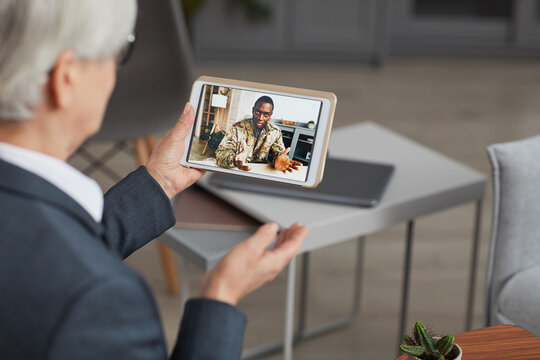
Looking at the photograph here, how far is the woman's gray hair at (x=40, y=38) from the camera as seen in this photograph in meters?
0.71

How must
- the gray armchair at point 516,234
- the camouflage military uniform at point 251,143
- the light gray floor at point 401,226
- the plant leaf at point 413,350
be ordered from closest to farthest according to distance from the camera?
the plant leaf at point 413,350 → the camouflage military uniform at point 251,143 → the gray armchair at point 516,234 → the light gray floor at point 401,226

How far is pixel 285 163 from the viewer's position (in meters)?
1.28

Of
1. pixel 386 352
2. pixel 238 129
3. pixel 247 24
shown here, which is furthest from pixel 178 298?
pixel 247 24

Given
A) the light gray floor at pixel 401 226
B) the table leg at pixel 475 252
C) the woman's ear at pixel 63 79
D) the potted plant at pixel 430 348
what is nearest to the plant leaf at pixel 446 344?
the potted plant at pixel 430 348

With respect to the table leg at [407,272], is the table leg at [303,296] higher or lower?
lower

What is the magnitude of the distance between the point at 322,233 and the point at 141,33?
106cm

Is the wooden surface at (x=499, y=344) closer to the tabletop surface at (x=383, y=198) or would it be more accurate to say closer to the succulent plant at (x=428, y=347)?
the succulent plant at (x=428, y=347)

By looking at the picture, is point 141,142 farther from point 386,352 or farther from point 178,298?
point 386,352

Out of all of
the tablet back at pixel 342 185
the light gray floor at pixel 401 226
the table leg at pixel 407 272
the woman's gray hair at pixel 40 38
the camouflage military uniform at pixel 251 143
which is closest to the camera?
the woman's gray hair at pixel 40 38

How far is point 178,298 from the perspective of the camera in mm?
2213

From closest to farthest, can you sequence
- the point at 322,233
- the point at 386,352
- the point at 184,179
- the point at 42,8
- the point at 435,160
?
the point at 42,8
the point at 184,179
the point at 322,233
the point at 435,160
the point at 386,352

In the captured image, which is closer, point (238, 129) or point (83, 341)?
point (83, 341)

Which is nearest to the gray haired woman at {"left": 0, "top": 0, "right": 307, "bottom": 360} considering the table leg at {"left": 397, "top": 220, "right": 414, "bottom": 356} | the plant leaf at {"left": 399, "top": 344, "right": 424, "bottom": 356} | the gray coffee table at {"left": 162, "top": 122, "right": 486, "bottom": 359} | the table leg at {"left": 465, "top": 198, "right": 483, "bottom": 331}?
the plant leaf at {"left": 399, "top": 344, "right": 424, "bottom": 356}

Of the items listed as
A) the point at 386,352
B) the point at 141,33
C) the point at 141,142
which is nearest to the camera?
the point at 386,352
